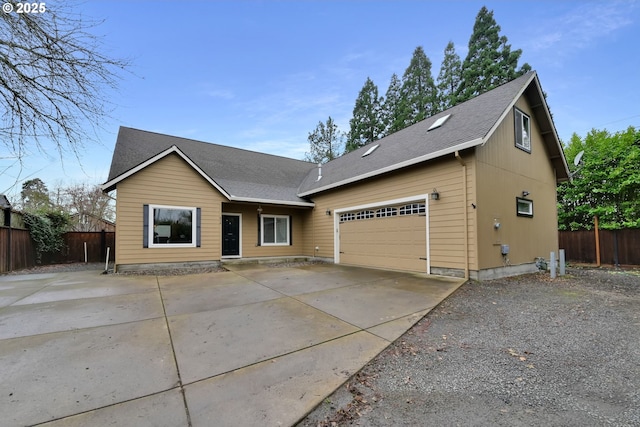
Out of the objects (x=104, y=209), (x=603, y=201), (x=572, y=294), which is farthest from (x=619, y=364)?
(x=104, y=209)

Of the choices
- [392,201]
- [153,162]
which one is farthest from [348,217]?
[153,162]

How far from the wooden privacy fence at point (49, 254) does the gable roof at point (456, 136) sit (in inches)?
390

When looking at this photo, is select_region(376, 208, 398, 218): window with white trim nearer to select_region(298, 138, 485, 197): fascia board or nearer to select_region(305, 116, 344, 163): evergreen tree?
select_region(298, 138, 485, 197): fascia board

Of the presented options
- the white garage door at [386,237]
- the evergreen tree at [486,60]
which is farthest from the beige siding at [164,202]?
the evergreen tree at [486,60]

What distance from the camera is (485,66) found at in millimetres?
19156

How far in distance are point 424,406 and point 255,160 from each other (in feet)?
44.9

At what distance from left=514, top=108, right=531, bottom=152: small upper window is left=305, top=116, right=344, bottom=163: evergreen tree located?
745 inches

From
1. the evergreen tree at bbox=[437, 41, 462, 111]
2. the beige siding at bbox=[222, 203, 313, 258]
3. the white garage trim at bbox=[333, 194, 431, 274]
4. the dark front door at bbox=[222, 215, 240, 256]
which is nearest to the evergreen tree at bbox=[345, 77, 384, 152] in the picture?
the evergreen tree at bbox=[437, 41, 462, 111]

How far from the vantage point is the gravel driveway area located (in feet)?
6.52

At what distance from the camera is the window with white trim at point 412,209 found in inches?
307

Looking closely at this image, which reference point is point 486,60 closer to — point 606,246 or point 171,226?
point 606,246

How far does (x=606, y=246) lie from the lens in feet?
34.0

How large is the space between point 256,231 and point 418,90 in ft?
66.5

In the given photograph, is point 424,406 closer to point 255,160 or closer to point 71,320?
point 71,320
